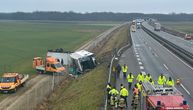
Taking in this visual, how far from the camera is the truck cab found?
47.7 meters

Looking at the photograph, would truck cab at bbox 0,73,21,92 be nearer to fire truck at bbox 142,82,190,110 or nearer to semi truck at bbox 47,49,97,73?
semi truck at bbox 47,49,97,73

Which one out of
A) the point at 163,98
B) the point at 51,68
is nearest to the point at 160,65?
the point at 51,68

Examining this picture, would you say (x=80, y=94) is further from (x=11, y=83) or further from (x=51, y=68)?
(x=51, y=68)

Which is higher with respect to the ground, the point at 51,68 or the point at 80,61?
the point at 80,61

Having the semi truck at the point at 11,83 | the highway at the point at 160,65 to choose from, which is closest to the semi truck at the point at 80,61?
the highway at the point at 160,65

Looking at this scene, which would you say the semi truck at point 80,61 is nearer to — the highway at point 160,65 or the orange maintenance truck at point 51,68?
the orange maintenance truck at point 51,68

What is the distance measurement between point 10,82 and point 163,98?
82.4 feet

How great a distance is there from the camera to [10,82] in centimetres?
4869

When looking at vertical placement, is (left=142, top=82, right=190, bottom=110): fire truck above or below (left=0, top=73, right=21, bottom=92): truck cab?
above

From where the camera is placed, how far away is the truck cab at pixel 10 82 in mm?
47666

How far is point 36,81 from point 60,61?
41.8ft

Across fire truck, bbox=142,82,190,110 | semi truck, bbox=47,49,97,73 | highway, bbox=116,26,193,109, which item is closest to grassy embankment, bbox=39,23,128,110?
highway, bbox=116,26,193,109

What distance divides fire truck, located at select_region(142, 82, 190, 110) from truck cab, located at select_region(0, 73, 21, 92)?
809 inches

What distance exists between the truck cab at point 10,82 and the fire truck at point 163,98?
20537 mm
